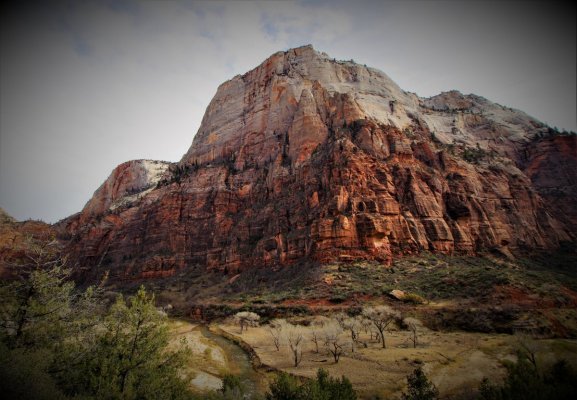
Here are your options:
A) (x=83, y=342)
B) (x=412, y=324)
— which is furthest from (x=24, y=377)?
(x=412, y=324)

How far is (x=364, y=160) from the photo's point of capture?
6300cm

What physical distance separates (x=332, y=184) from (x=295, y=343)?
35744mm

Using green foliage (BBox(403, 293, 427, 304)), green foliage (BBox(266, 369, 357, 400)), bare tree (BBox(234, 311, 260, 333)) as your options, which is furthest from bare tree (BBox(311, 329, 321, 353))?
green foliage (BBox(266, 369, 357, 400))

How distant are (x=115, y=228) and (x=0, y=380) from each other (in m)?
102

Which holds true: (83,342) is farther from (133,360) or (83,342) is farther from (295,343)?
(295,343)

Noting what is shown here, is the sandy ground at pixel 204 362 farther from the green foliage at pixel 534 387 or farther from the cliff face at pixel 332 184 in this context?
the cliff face at pixel 332 184

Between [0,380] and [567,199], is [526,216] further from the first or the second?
[0,380]

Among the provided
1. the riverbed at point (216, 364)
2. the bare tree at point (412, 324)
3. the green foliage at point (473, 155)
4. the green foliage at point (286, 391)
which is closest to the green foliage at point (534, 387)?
the green foliage at point (286, 391)

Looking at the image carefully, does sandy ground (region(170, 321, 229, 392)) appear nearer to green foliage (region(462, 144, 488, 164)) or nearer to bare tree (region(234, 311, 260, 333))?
bare tree (region(234, 311, 260, 333))

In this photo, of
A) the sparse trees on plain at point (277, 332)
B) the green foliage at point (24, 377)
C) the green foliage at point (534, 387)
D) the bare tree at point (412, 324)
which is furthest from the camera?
the sparse trees on plain at point (277, 332)

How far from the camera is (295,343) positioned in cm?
2944

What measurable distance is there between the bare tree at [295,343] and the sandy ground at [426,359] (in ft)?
1.98

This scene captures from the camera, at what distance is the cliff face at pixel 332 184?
2277 inches

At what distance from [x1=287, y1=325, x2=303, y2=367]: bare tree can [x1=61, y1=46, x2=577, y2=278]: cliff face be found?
68.5 feet
